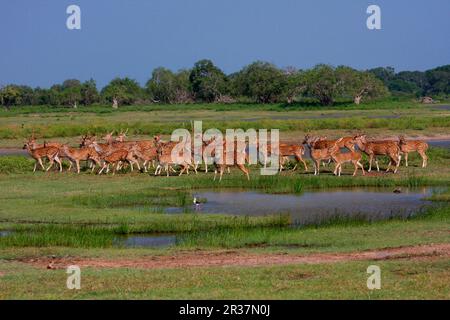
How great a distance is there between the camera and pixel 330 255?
1430 cm

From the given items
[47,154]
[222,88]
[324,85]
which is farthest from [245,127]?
[222,88]

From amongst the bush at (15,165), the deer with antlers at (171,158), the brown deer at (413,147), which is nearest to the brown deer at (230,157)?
the deer with antlers at (171,158)

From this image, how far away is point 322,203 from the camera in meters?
21.3

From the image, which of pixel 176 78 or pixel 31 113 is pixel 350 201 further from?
pixel 176 78

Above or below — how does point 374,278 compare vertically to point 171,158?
below

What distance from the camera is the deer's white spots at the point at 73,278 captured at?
39.2 ft

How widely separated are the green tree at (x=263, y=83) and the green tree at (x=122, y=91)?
15.0m

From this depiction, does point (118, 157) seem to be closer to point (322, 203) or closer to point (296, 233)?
point (322, 203)

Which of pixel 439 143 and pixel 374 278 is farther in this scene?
pixel 439 143

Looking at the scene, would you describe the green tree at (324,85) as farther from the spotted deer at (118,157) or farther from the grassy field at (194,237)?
the spotted deer at (118,157)

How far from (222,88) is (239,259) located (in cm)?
9251

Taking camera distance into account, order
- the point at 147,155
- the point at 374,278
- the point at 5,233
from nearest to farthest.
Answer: the point at 374,278 < the point at 5,233 < the point at 147,155

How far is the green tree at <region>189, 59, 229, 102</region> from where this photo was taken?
106 metres

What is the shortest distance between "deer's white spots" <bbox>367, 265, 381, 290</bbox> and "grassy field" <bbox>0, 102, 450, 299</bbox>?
0.31 ft
